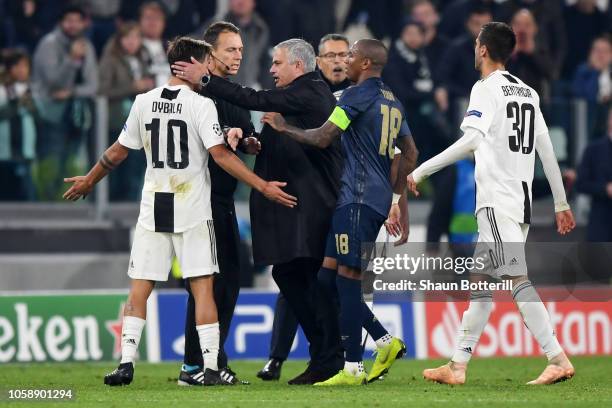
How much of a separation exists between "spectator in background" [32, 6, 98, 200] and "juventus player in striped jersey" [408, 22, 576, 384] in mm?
6625

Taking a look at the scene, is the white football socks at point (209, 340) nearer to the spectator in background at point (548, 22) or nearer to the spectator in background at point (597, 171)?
the spectator in background at point (597, 171)

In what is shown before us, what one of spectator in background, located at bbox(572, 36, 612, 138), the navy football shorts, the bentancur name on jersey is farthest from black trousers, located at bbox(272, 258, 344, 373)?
spectator in background, located at bbox(572, 36, 612, 138)

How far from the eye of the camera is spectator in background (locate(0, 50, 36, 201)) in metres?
15.0

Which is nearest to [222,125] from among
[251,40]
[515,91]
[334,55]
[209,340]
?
[209,340]

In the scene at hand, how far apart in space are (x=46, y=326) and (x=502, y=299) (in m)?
4.22

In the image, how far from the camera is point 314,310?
32.0ft

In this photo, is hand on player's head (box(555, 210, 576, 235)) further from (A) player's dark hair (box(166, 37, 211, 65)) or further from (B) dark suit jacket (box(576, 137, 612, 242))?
(B) dark suit jacket (box(576, 137, 612, 242))

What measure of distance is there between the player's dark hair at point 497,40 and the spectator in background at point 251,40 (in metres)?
6.56

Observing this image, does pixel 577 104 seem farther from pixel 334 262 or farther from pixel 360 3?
pixel 334 262

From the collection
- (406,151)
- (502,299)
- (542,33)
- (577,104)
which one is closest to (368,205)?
(406,151)

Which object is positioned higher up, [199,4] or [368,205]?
[199,4]

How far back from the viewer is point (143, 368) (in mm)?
12562

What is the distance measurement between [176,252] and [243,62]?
6.73 metres

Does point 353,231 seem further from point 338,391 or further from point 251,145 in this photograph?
point 338,391
